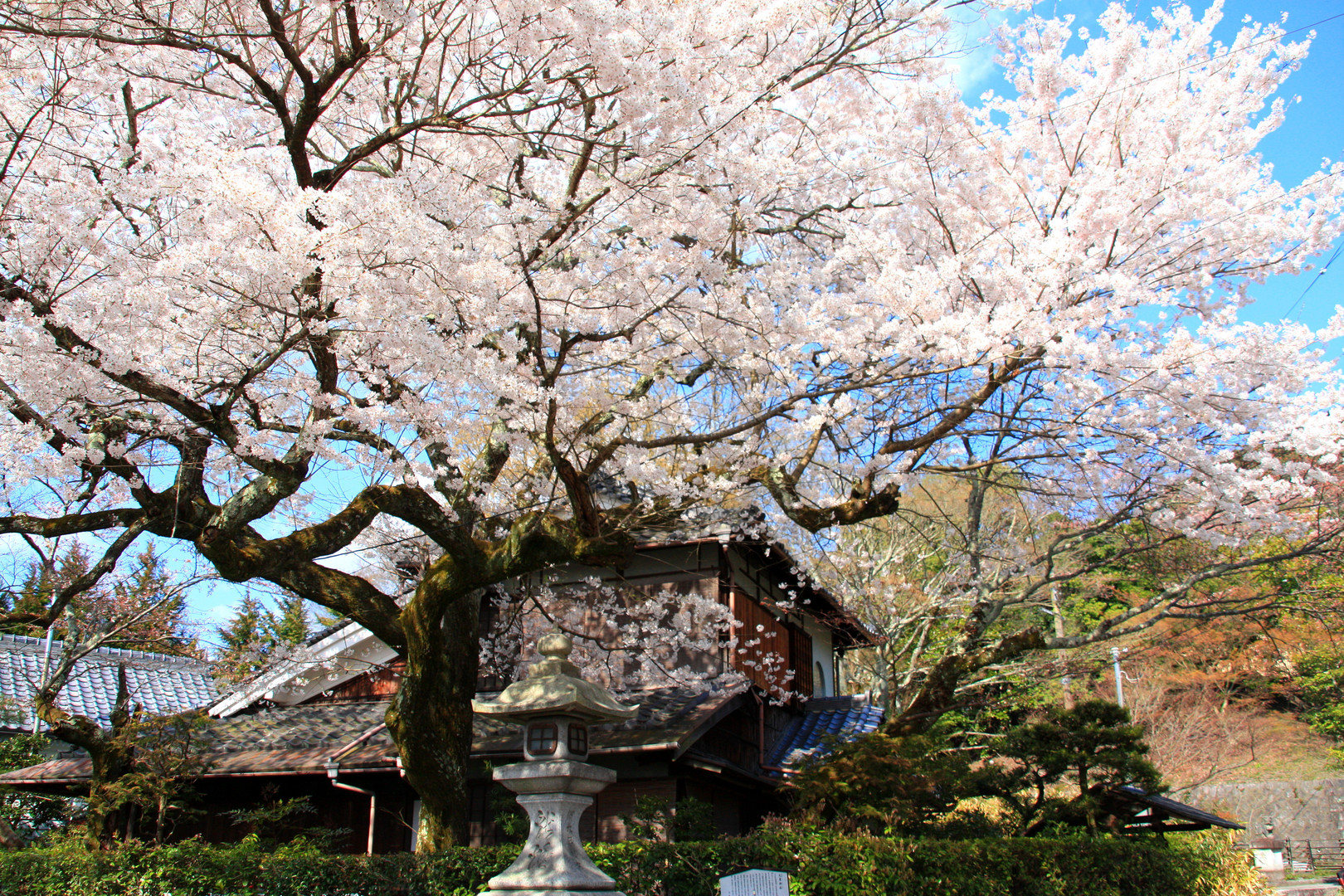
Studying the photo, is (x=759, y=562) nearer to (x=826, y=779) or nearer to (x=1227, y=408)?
(x=826, y=779)

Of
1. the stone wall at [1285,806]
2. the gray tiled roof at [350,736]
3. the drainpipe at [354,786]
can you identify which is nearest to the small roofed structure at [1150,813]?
the gray tiled roof at [350,736]

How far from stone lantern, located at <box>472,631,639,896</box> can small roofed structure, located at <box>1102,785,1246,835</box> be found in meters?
5.85

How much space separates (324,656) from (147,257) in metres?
8.42

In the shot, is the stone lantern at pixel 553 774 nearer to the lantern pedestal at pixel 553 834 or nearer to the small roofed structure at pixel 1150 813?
the lantern pedestal at pixel 553 834

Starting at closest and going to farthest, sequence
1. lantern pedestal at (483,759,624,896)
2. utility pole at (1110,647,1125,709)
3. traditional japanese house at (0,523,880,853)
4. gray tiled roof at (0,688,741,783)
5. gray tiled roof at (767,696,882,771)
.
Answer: lantern pedestal at (483,759,624,896), gray tiled roof at (0,688,741,783), traditional japanese house at (0,523,880,853), gray tiled roof at (767,696,882,771), utility pole at (1110,647,1125,709)

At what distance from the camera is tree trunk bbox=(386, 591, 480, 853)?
7.60 meters

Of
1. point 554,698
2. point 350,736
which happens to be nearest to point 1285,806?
point 350,736

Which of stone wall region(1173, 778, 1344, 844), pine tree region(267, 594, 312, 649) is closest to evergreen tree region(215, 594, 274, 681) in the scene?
pine tree region(267, 594, 312, 649)

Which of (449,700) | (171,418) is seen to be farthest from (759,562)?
(171,418)

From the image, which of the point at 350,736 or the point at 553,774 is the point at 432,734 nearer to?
the point at 553,774

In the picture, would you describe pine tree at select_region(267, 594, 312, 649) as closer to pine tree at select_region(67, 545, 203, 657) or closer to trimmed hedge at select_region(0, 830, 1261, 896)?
pine tree at select_region(67, 545, 203, 657)

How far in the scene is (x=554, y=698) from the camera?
6562 millimetres

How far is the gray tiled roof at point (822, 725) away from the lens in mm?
11828

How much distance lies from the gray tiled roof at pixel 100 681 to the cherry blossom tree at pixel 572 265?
9.56 metres
